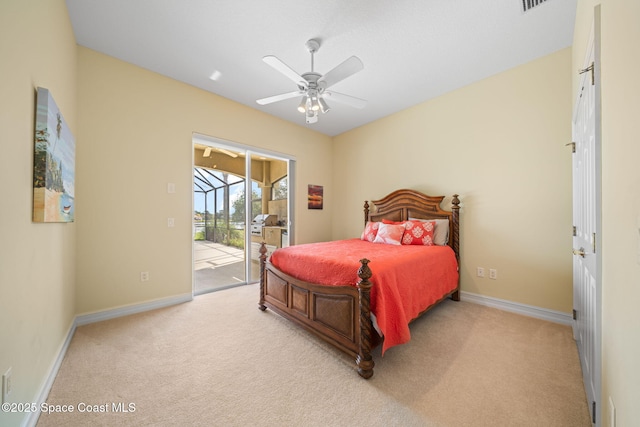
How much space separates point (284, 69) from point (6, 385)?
98.7 inches

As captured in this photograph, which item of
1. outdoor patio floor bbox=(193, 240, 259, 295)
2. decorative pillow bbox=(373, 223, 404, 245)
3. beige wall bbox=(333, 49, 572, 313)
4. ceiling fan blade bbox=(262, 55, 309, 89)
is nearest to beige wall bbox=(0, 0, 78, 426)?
ceiling fan blade bbox=(262, 55, 309, 89)

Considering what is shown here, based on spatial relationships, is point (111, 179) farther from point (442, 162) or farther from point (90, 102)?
point (442, 162)

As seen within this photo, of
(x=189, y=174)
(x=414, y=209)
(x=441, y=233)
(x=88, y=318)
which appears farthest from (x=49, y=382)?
(x=414, y=209)

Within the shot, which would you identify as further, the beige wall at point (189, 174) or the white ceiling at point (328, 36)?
the white ceiling at point (328, 36)

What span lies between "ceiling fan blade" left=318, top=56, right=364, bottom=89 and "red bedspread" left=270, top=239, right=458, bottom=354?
1.67m

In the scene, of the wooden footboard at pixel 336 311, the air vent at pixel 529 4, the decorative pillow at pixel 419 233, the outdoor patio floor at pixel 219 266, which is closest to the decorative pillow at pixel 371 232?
the decorative pillow at pixel 419 233

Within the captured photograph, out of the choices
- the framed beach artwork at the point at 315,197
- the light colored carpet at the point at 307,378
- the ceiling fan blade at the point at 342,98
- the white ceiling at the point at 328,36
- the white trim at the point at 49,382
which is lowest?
the light colored carpet at the point at 307,378

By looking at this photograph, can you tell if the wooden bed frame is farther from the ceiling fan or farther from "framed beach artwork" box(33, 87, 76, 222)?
"framed beach artwork" box(33, 87, 76, 222)

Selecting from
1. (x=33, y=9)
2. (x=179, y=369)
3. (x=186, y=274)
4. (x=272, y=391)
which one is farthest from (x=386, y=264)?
(x=33, y=9)

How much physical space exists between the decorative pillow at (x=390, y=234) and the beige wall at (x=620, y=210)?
2208 millimetres

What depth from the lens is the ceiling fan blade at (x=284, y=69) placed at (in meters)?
1.94

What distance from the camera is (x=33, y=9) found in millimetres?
1387

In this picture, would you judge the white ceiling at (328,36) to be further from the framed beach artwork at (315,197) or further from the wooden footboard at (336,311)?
the wooden footboard at (336,311)

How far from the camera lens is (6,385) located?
1072 millimetres
